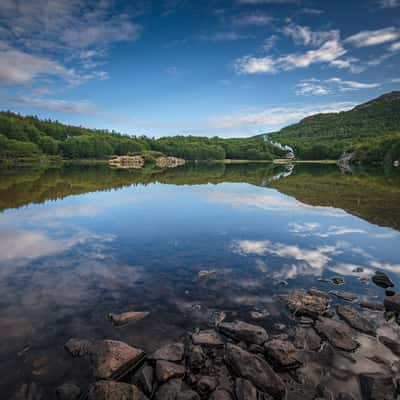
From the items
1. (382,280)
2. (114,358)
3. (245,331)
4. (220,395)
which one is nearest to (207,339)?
(245,331)

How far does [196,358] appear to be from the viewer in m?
6.79

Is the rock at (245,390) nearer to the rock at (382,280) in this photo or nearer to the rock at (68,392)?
the rock at (68,392)

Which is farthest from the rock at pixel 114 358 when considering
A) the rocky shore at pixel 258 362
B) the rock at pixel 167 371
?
the rock at pixel 167 371

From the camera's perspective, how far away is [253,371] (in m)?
6.29

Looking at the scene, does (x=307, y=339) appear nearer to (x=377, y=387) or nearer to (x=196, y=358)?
(x=377, y=387)

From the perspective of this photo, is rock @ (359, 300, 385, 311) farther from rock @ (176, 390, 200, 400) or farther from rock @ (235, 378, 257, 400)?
rock @ (176, 390, 200, 400)

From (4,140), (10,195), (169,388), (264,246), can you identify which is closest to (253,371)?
(169,388)

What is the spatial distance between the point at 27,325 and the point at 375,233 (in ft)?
64.7

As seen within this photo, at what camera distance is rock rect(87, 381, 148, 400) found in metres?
5.54

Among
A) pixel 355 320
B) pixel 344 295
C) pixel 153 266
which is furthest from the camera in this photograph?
pixel 153 266

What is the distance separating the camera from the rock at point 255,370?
5965mm

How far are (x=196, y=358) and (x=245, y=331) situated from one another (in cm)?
169

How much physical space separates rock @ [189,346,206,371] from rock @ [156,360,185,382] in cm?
34

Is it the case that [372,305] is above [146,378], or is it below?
below
